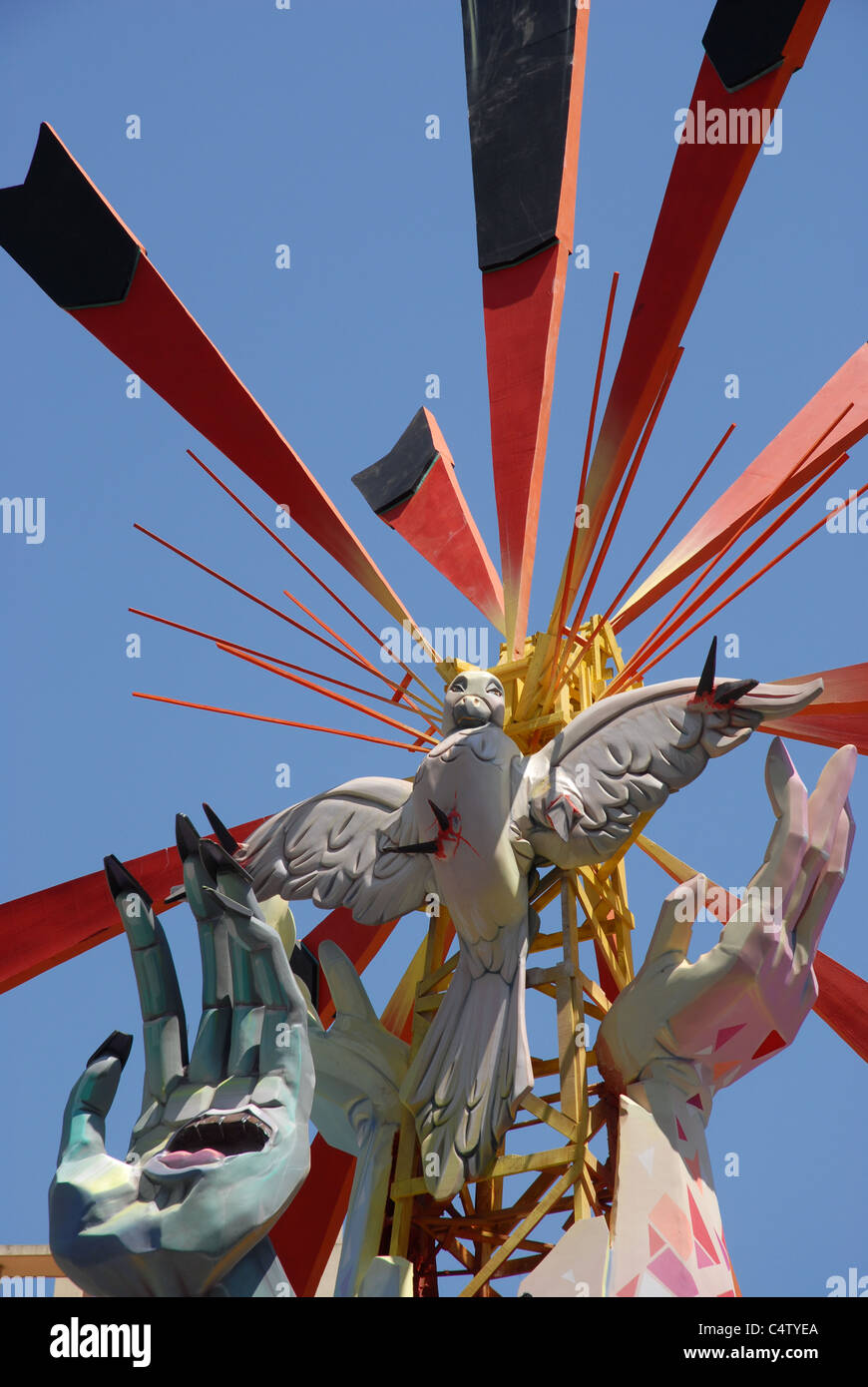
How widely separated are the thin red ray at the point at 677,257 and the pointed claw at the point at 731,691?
3.50 ft

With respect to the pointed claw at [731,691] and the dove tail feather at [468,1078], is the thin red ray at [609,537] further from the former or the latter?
the dove tail feather at [468,1078]

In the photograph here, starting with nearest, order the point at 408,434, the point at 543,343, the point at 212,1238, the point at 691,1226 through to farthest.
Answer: the point at 212,1238
the point at 691,1226
the point at 543,343
the point at 408,434

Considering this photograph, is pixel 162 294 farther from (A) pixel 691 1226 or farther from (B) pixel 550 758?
(A) pixel 691 1226

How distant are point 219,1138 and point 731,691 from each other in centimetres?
319

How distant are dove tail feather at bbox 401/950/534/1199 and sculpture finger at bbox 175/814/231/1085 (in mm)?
1809

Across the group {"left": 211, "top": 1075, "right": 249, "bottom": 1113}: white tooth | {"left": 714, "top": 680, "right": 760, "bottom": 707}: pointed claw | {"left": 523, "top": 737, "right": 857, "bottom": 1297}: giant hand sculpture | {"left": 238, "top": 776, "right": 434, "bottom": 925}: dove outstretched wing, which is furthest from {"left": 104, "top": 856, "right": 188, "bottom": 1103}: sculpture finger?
{"left": 714, "top": 680, "right": 760, "bottom": 707}: pointed claw

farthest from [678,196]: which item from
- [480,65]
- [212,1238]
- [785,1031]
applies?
[212,1238]

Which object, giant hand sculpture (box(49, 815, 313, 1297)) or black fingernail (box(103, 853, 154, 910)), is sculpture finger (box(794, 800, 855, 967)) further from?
black fingernail (box(103, 853, 154, 910))

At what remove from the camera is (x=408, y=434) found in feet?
39.4

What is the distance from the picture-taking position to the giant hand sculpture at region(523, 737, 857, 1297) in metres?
8.62

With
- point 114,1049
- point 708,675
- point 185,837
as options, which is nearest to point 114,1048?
point 114,1049

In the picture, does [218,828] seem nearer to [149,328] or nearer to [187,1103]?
[187,1103]
